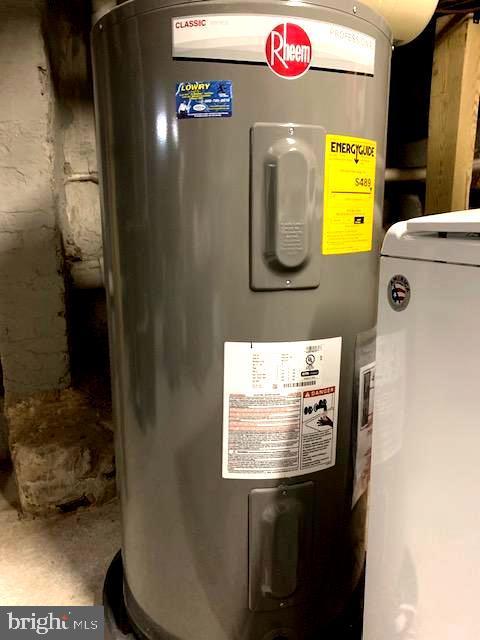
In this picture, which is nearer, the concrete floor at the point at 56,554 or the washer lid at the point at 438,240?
the washer lid at the point at 438,240

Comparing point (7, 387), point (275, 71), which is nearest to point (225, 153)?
point (275, 71)

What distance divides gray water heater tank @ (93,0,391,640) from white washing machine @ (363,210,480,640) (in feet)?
0.63

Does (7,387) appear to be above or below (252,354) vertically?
below

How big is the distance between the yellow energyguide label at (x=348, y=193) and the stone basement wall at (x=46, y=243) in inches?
36.5

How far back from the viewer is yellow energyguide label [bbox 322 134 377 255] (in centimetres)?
81

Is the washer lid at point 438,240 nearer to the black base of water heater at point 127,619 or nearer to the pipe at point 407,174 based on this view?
the black base of water heater at point 127,619

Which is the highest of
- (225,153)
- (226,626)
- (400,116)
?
(400,116)

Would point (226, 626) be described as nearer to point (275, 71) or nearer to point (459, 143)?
point (275, 71)

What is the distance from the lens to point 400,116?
2.02 m

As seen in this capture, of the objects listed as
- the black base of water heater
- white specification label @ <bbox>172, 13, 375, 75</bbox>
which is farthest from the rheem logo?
the black base of water heater

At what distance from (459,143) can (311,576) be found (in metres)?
1.14

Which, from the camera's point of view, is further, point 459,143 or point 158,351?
point 459,143

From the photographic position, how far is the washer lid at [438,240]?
552 millimetres

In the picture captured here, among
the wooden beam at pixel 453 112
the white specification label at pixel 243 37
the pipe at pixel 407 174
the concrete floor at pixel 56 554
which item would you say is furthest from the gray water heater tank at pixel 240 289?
the pipe at pixel 407 174
